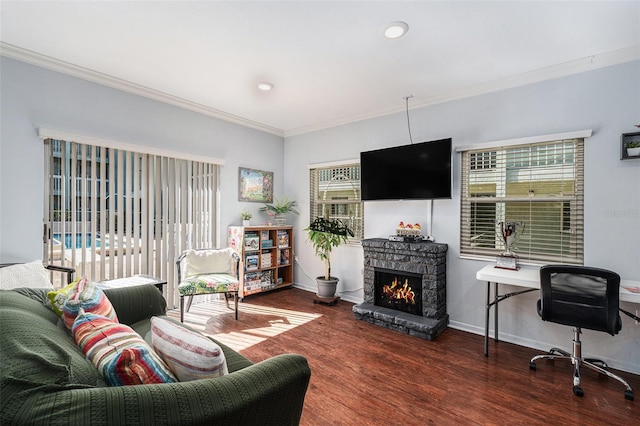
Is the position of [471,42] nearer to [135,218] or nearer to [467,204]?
[467,204]

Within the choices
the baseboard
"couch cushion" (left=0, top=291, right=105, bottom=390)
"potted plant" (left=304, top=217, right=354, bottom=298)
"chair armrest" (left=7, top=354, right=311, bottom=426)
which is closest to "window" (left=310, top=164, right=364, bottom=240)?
"potted plant" (left=304, top=217, right=354, bottom=298)

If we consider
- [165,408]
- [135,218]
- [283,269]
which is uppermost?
[135,218]

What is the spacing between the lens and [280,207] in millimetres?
4781

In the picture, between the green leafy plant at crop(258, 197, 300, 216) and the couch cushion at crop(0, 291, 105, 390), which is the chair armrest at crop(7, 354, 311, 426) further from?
the green leafy plant at crop(258, 197, 300, 216)

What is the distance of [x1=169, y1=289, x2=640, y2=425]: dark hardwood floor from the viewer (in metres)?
1.91

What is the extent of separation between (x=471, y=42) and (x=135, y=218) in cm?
380

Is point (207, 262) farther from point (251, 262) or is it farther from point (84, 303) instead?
point (84, 303)

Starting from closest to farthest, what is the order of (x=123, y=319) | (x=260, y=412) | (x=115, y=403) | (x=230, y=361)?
(x=115, y=403)
(x=260, y=412)
(x=230, y=361)
(x=123, y=319)

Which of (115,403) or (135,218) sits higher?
(135,218)

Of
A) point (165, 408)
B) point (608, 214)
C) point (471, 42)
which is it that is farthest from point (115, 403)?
point (608, 214)

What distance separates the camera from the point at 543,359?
8.76ft

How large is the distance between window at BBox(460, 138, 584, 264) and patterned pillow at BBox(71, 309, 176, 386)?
3.18 metres

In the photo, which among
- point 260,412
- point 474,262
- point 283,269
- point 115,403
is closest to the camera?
point 115,403

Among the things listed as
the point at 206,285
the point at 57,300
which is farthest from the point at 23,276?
the point at 206,285
